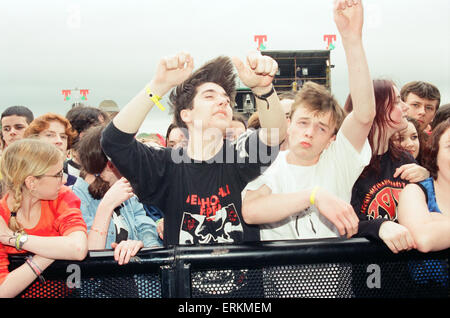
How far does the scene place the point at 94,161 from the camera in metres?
2.35

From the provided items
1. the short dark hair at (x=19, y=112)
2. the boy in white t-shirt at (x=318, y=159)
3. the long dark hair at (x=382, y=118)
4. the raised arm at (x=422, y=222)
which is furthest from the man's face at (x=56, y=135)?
the raised arm at (x=422, y=222)

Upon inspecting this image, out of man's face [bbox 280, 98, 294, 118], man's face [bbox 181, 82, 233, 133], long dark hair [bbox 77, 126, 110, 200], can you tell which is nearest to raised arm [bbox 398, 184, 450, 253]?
man's face [bbox 181, 82, 233, 133]

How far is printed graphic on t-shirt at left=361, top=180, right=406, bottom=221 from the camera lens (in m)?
1.91

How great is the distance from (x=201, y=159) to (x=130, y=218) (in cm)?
70

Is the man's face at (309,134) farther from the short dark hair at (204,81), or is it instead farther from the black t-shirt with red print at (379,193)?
the short dark hair at (204,81)

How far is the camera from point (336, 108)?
1.96 metres

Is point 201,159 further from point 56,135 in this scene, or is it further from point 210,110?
point 56,135

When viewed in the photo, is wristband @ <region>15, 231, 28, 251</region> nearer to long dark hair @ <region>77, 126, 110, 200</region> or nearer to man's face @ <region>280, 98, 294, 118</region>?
long dark hair @ <region>77, 126, 110, 200</region>

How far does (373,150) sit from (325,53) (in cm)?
2850

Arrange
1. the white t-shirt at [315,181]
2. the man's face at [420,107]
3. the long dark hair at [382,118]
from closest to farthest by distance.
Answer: the white t-shirt at [315,181]
the long dark hair at [382,118]
the man's face at [420,107]

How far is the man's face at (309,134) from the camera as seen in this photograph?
1853 mm

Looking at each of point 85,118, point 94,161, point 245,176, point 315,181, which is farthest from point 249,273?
point 85,118
